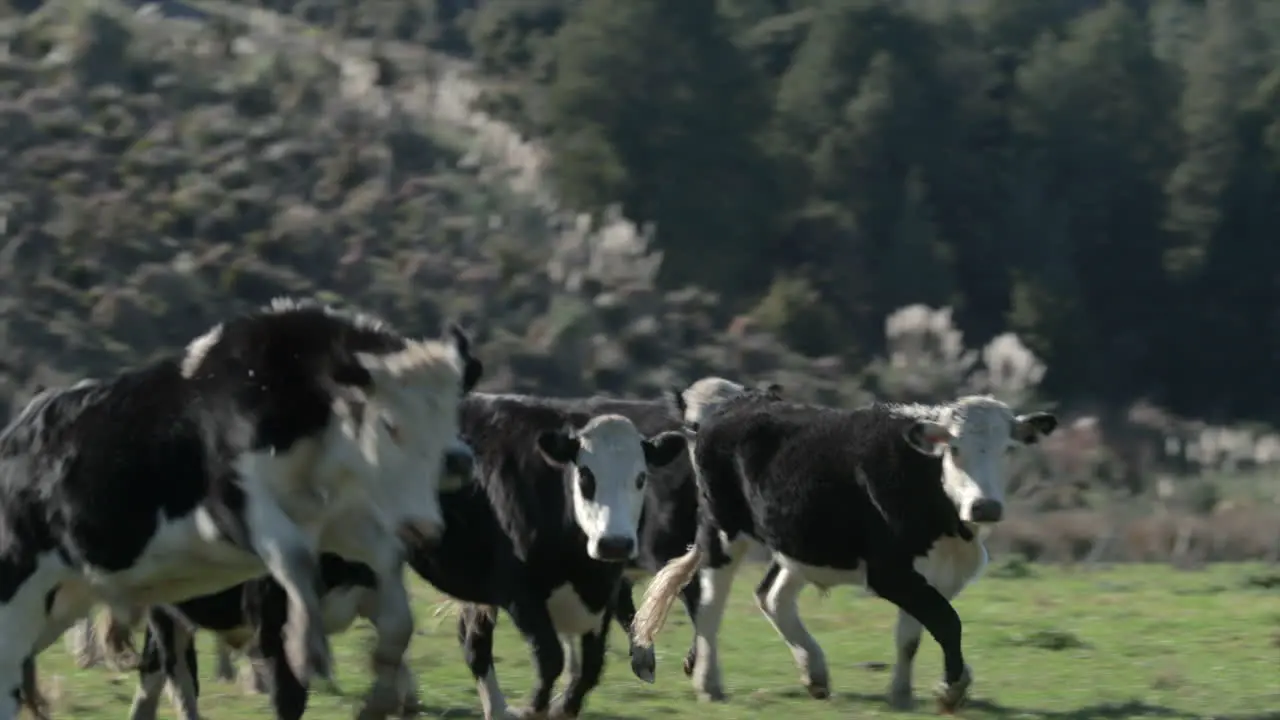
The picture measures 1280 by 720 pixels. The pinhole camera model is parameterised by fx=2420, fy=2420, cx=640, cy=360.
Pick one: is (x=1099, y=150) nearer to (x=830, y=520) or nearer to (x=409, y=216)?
(x=409, y=216)

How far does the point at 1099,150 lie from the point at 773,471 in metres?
58.1

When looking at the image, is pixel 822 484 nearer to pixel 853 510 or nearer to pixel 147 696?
pixel 853 510

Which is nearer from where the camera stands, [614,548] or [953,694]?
[614,548]

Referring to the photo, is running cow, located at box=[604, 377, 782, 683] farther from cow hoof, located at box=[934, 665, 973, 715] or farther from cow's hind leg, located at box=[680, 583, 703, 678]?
cow hoof, located at box=[934, 665, 973, 715]

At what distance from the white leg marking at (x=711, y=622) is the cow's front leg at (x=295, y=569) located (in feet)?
16.2

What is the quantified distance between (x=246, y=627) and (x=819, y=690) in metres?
3.67

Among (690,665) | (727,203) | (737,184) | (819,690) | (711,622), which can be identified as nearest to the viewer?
(819,690)

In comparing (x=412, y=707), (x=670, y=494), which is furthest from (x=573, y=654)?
(x=670, y=494)

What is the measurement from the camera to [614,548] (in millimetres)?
11945

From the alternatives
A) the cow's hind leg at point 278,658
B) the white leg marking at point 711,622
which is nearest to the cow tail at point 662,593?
the white leg marking at point 711,622

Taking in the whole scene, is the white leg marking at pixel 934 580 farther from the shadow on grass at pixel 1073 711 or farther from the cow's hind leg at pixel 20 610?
the cow's hind leg at pixel 20 610

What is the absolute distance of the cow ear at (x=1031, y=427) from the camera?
13695 millimetres

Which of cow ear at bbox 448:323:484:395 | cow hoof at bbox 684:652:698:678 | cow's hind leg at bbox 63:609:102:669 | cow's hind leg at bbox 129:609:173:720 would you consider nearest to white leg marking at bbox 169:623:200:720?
cow's hind leg at bbox 129:609:173:720

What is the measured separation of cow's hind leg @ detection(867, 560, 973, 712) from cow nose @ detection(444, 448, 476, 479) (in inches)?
164
